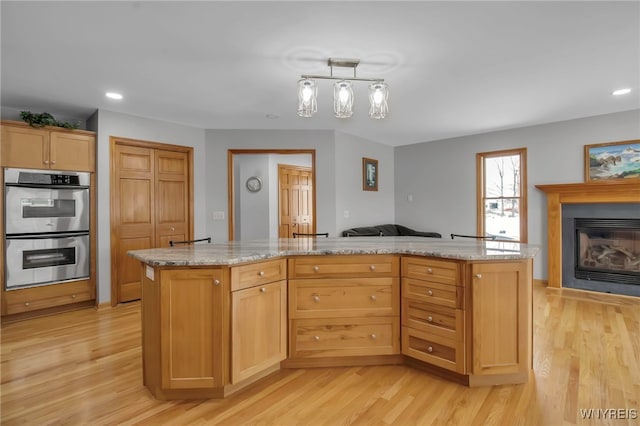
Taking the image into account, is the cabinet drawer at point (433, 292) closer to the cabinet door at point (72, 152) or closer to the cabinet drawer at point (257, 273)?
the cabinet drawer at point (257, 273)

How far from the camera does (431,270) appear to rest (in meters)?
2.16

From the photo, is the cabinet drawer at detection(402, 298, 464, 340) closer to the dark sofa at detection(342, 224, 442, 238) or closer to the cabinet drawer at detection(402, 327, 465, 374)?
the cabinet drawer at detection(402, 327, 465, 374)

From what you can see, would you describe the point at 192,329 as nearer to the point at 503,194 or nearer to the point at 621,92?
the point at 621,92

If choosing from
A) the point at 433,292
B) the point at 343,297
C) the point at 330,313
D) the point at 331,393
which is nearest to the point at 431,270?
the point at 433,292

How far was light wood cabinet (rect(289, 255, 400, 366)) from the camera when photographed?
2.27 m

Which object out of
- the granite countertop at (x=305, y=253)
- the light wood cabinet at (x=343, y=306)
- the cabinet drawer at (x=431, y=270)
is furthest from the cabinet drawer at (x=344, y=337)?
the granite countertop at (x=305, y=253)

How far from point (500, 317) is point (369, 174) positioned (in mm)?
3861

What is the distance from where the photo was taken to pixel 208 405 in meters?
1.93

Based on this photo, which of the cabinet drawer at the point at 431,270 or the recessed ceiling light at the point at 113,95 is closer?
the cabinet drawer at the point at 431,270

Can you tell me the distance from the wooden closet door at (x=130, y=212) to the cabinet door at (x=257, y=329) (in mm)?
2714

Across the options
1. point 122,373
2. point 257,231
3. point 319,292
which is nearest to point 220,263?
point 319,292

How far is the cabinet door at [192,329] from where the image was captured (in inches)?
74.6

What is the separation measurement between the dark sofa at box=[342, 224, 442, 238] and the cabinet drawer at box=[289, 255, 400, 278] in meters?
2.48

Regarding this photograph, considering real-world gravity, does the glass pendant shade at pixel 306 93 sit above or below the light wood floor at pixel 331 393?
above
